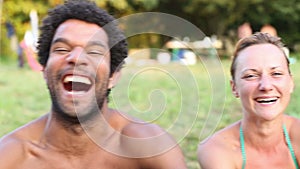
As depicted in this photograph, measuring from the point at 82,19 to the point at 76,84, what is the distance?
364 millimetres

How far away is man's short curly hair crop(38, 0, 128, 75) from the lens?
2.57 metres

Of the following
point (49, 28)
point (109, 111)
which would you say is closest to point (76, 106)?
point (109, 111)

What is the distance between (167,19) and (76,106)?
0.70m

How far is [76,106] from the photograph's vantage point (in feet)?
7.81

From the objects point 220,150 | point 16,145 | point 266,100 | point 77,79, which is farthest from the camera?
point 220,150

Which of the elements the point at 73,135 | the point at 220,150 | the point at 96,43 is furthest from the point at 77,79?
the point at 220,150

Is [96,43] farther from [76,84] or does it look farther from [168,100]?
[168,100]

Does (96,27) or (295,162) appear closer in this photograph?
(96,27)

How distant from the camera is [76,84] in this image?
93.3 inches

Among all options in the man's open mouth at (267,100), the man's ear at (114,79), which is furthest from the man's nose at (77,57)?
the man's open mouth at (267,100)

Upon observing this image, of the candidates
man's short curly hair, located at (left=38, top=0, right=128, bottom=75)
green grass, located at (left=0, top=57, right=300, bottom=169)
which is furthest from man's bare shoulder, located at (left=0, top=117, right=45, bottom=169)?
green grass, located at (left=0, top=57, right=300, bottom=169)

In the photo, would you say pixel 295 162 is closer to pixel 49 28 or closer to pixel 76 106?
pixel 76 106

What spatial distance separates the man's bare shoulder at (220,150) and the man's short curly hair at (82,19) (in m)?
0.70

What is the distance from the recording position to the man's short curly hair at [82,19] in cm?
257
